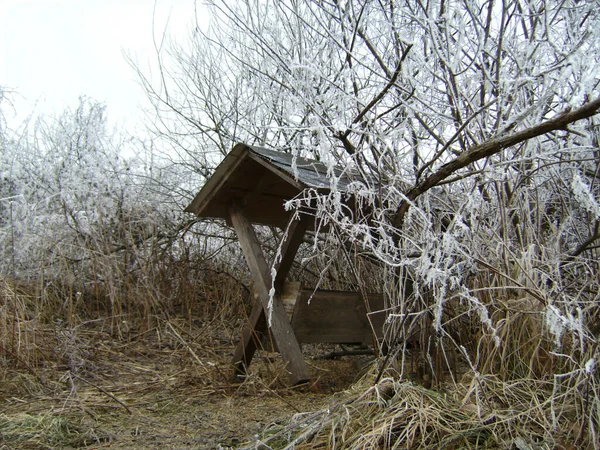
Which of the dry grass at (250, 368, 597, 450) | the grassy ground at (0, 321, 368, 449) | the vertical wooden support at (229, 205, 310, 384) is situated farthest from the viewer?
the vertical wooden support at (229, 205, 310, 384)

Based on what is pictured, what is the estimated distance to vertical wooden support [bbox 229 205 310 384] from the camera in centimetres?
432

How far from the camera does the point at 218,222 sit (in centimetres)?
766

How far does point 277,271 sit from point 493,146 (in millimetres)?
2358

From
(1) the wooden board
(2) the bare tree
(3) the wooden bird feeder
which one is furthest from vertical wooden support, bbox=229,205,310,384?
(2) the bare tree

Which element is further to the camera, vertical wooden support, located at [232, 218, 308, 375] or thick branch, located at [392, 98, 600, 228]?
vertical wooden support, located at [232, 218, 308, 375]

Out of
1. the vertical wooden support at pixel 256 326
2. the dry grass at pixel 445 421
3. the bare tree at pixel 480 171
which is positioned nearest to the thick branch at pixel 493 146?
the bare tree at pixel 480 171

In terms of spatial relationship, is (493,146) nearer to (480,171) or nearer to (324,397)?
(480,171)

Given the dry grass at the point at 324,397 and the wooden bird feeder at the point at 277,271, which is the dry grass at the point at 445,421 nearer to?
the dry grass at the point at 324,397

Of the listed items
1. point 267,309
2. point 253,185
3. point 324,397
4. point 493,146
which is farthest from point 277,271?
point 493,146

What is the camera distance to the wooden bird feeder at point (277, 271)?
Result: 4379 mm

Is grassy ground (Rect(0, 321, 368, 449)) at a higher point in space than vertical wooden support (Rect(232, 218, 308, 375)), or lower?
lower

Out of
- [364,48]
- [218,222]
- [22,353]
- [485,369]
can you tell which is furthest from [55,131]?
[485,369]

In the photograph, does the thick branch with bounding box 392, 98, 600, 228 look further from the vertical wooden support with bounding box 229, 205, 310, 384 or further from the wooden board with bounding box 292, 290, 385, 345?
the wooden board with bounding box 292, 290, 385, 345

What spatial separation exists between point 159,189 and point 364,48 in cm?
372
